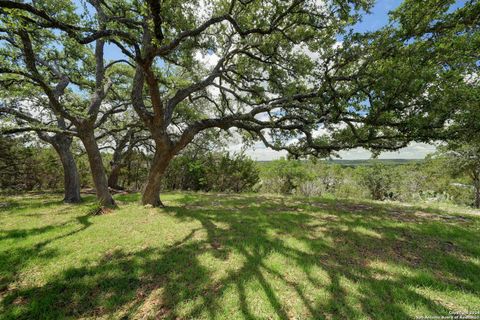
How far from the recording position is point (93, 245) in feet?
15.6

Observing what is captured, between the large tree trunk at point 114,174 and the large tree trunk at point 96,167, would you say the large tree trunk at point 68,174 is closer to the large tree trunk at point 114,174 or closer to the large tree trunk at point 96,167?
the large tree trunk at point 96,167

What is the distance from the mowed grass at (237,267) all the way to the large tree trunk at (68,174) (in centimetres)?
281

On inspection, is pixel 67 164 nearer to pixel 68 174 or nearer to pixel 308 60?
pixel 68 174

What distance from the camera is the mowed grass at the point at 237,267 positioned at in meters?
2.87

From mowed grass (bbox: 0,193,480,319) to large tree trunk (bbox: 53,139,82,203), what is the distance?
281 centimetres

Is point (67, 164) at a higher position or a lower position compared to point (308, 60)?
lower

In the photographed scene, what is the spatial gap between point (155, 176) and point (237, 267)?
536 cm

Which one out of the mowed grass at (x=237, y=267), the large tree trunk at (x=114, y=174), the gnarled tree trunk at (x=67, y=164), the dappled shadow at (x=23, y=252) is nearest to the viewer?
the mowed grass at (x=237, y=267)

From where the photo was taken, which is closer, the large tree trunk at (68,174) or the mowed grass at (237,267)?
the mowed grass at (237,267)

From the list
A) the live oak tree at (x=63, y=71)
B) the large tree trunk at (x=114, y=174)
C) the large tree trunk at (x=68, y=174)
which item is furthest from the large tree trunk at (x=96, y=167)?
the large tree trunk at (x=114, y=174)

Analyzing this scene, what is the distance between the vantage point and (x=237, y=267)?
12.5ft

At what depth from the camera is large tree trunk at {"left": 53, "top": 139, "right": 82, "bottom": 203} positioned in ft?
31.2

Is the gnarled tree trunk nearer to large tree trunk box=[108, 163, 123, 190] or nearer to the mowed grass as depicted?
the mowed grass

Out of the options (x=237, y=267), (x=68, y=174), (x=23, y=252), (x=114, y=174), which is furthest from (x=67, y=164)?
(x=237, y=267)
